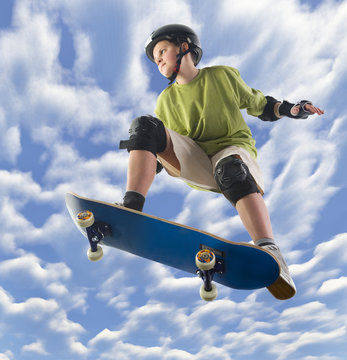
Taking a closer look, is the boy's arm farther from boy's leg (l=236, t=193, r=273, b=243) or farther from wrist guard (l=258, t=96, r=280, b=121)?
boy's leg (l=236, t=193, r=273, b=243)

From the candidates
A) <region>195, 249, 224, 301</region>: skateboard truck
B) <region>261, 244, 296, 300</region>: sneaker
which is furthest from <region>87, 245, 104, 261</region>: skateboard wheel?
<region>261, 244, 296, 300</region>: sneaker

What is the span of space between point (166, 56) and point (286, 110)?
1.39 metres

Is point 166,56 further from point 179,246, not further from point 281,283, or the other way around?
point 281,283

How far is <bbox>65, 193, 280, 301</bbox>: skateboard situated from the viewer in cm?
274

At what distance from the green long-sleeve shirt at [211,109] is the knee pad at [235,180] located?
42 centimetres

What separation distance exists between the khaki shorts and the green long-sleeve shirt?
0.33 ft

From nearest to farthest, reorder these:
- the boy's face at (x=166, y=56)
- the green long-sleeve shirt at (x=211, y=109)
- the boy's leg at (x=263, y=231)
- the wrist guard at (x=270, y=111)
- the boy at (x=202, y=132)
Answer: the boy's leg at (x=263, y=231), the boy at (x=202, y=132), the green long-sleeve shirt at (x=211, y=109), the boy's face at (x=166, y=56), the wrist guard at (x=270, y=111)

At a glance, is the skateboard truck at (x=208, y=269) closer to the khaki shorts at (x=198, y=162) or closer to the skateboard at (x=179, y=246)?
the skateboard at (x=179, y=246)

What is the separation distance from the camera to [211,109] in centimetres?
376

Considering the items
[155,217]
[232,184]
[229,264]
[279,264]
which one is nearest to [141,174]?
[155,217]

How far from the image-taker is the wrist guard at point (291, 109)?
410 cm

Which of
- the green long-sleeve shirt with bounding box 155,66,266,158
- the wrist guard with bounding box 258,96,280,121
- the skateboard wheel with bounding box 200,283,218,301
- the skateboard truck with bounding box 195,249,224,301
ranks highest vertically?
the wrist guard with bounding box 258,96,280,121

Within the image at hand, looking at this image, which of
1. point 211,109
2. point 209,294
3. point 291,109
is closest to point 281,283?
point 209,294

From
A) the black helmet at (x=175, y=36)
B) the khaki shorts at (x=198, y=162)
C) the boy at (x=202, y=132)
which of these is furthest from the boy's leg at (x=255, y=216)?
the black helmet at (x=175, y=36)
